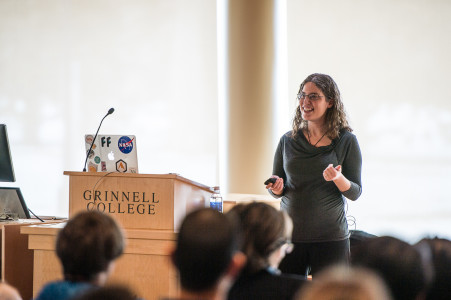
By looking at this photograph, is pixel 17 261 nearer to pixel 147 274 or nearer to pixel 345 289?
pixel 147 274

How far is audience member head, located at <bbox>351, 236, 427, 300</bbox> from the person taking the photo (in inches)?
54.6

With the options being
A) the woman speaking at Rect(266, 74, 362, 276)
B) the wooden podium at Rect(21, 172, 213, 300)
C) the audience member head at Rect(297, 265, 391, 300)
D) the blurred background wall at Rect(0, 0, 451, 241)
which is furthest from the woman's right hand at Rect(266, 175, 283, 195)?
the blurred background wall at Rect(0, 0, 451, 241)

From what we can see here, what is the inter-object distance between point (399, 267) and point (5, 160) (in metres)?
3.04

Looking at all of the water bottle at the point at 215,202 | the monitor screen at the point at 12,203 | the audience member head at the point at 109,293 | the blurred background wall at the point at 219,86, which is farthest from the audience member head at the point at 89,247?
the blurred background wall at the point at 219,86

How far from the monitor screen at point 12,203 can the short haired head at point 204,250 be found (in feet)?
9.06

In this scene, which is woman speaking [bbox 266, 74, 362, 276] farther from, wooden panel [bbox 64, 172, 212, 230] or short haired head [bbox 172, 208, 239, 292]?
short haired head [bbox 172, 208, 239, 292]

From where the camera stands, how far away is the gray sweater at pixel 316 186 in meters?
2.82

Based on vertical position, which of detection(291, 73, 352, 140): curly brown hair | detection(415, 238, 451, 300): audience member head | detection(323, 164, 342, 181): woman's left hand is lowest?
detection(415, 238, 451, 300): audience member head

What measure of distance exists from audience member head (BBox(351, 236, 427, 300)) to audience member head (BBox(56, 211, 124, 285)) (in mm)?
747

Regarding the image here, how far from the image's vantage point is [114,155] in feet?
10.2

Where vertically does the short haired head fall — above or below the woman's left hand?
below

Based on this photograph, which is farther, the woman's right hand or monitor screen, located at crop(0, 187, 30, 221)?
monitor screen, located at crop(0, 187, 30, 221)

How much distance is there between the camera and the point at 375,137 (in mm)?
5227

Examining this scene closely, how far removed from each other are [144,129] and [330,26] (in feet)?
6.75
